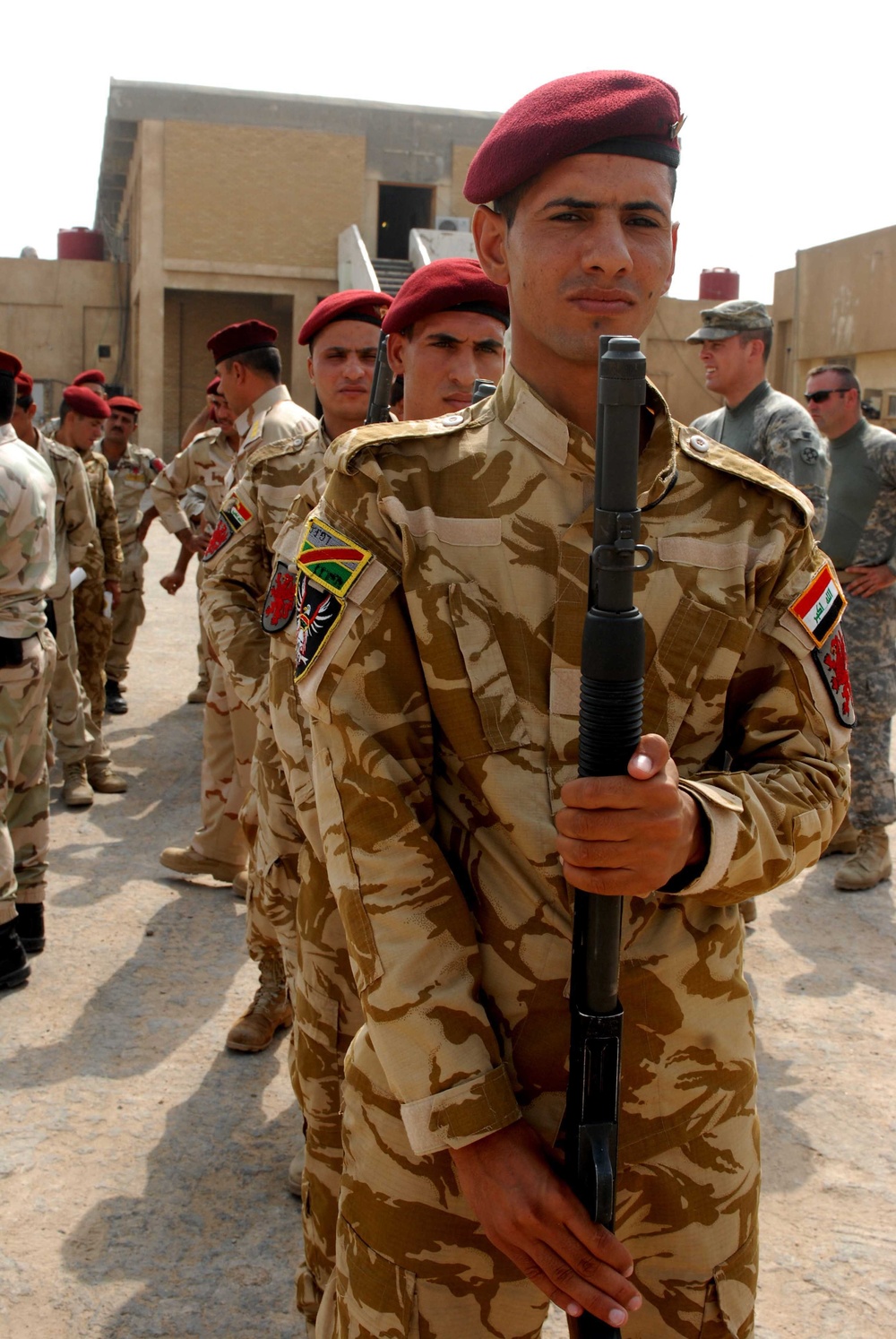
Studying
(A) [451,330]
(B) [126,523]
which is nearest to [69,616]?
(B) [126,523]

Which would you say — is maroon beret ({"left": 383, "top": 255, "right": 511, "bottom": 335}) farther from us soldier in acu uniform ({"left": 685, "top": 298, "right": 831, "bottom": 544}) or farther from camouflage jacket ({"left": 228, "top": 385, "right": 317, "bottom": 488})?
us soldier in acu uniform ({"left": 685, "top": 298, "right": 831, "bottom": 544})

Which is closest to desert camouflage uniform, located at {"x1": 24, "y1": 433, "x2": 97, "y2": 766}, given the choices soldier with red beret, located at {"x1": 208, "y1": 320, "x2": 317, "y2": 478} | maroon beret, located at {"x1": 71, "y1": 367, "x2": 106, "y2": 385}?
soldier with red beret, located at {"x1": 208, "y1": 320, "x2": 317, "y2": 478}

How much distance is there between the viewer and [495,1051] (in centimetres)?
147

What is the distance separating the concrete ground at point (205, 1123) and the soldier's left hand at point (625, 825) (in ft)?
6.19

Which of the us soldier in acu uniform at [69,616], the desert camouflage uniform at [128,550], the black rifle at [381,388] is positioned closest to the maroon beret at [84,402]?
the us soldier in acu uniform at [69,616]

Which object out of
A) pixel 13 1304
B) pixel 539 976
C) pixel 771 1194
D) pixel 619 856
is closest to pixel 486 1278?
pixel 539 976

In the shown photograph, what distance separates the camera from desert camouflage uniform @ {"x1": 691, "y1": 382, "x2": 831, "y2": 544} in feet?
16.5

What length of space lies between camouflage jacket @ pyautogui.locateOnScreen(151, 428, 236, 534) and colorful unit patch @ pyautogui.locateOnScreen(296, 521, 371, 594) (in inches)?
200

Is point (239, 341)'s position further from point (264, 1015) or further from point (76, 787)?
point (264, 1015)

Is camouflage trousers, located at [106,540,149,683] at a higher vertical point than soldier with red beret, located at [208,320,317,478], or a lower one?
lower

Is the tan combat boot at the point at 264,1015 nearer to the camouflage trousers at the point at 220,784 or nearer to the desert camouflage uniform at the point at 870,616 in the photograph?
the camouflage trousers at the point at 220,784

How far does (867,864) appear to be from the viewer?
5660 millimetres

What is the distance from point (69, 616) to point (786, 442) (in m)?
3.74

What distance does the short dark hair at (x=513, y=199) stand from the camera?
1596 mm
